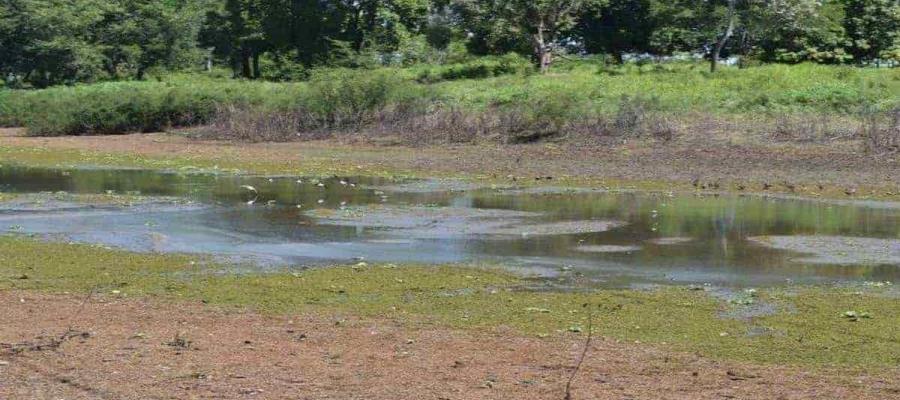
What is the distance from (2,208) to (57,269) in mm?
8507

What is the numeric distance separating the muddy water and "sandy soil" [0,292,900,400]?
400 centimetres

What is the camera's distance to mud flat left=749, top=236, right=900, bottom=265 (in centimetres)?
1504

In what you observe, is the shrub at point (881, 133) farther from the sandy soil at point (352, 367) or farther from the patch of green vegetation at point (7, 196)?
the sandy soil at point (352, 367)

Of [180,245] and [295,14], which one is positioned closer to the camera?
[180,245]

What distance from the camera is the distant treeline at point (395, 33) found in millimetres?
44219

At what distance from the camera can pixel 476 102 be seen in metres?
38.0

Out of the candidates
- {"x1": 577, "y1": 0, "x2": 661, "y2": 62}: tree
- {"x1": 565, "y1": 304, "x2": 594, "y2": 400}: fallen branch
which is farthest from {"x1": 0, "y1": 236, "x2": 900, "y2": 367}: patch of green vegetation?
{"x1": 577, "y1": 0, "x2": 661, "y2": 62}: tree

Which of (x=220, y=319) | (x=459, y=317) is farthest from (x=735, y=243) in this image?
(x=220, y=319)

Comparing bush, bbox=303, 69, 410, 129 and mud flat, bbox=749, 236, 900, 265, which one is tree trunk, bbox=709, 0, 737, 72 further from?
mud flat, bbox=749, 236, 900, 265

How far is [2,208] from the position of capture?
2130 centimetres

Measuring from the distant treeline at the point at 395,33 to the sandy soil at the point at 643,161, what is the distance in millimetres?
12804

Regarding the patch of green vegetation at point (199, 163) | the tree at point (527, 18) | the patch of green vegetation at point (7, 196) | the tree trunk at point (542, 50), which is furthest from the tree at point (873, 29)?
the patch of green vegetation at point (7, 196)

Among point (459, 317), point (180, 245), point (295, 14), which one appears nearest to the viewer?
point (459, 317)

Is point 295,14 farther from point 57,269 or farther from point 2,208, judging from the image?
point 57,269
